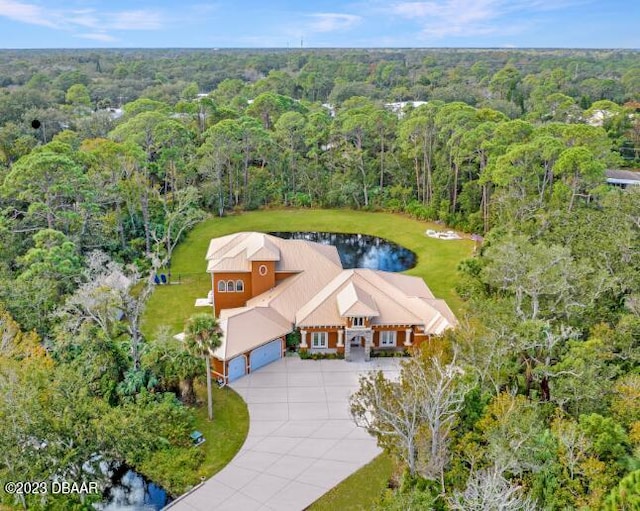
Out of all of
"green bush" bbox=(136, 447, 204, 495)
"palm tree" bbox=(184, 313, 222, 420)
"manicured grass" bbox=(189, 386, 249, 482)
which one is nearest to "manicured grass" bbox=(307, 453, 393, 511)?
"manicured grass" bbox=(189, 386, 249, 482)

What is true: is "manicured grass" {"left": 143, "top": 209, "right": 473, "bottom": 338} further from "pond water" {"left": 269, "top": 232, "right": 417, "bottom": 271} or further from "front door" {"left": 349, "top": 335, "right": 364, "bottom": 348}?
"front door" {"left": 349, "top": 335, "right": 364, "bottom": 348}

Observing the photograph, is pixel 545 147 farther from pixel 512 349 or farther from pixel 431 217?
pixel 512 349

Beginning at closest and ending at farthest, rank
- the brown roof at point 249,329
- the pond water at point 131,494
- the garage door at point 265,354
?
the pond water at point 131,494, the brown roof at point 249,329, the garage door at point 265,354

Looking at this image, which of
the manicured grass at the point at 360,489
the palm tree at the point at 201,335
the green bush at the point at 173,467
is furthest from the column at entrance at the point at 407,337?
the green bush at the point at 173,467

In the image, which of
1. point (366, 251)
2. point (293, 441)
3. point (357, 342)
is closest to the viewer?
point (293, 441)

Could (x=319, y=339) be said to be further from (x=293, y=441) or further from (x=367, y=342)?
(x=293, y=441)

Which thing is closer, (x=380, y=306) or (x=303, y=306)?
(x=380, y=306)

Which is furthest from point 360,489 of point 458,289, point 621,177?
point 621,177

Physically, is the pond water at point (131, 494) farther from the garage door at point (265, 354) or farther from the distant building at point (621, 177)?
the distant building at point (621, 177)
